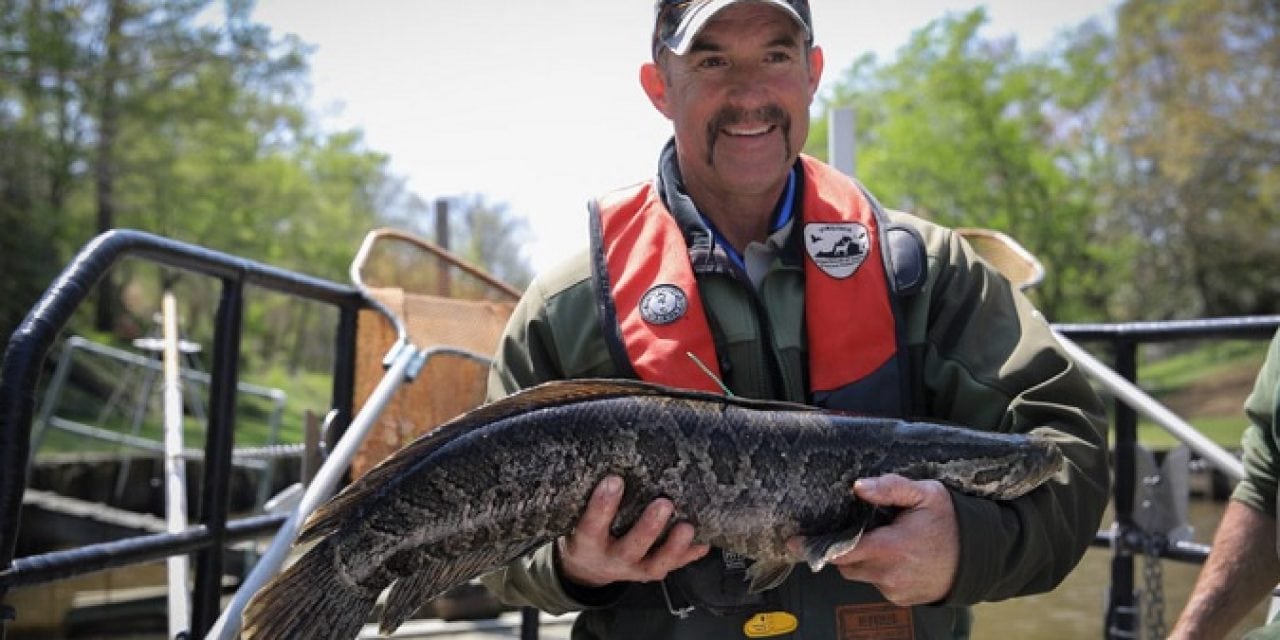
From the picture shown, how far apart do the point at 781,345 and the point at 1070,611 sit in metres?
11.5

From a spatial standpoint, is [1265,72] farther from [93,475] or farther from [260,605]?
[260,605]

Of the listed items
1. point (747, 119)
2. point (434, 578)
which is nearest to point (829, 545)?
point (434, 578)

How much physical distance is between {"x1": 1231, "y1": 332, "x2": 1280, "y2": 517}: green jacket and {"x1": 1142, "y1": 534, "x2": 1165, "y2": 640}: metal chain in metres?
0.84

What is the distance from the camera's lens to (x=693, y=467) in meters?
2.36

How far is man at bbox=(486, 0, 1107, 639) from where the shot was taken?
92.7 inches

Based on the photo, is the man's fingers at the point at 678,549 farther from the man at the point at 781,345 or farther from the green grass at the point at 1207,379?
the green grass at the point at 1207,379

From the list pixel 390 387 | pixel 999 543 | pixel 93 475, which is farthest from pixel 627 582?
pixel 93 475

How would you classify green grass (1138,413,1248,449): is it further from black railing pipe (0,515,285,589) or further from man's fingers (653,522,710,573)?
man's fingers (653,522,710,573)

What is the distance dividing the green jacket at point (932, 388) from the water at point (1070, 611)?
761 centimetres

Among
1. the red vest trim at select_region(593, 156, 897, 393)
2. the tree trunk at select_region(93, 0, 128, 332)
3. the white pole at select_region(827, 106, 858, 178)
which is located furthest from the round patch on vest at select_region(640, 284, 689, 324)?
the tree trunk at select_region(93, 0, 128, 332)

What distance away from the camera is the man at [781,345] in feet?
7.72

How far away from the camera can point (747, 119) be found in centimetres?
274

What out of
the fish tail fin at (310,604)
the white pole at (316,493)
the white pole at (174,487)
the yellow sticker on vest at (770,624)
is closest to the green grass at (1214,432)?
the white pole at (174,487)

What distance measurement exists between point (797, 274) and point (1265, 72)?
36.9 metres
